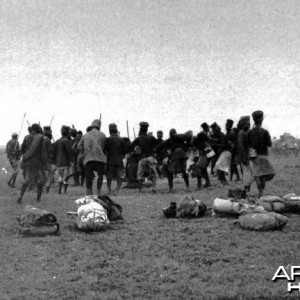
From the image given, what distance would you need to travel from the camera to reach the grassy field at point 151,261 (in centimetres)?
528

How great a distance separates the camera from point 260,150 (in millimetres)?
12016

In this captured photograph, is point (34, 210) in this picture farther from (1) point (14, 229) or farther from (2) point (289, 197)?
(2) point (289, 197)

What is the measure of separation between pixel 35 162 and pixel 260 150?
540 cm

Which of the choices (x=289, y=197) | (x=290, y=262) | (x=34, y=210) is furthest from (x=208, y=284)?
(x=289, y=197)

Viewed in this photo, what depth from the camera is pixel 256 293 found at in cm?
509

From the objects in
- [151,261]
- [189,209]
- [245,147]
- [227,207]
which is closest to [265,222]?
[227,207]

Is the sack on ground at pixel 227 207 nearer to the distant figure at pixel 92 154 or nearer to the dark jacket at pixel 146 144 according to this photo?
the distant figure at pixel 92 154

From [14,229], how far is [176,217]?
3.01 meters

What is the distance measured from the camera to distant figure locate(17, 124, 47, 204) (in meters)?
12.6

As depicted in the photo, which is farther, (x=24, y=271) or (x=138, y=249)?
(x=138, y=249)

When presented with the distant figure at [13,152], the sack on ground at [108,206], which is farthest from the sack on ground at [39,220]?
the distant figure at [13,152]

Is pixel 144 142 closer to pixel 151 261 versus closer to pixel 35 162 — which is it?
pixel 35 162

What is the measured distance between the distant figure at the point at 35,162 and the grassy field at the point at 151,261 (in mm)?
2957

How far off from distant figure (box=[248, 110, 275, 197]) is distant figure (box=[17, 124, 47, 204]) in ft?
16.5
